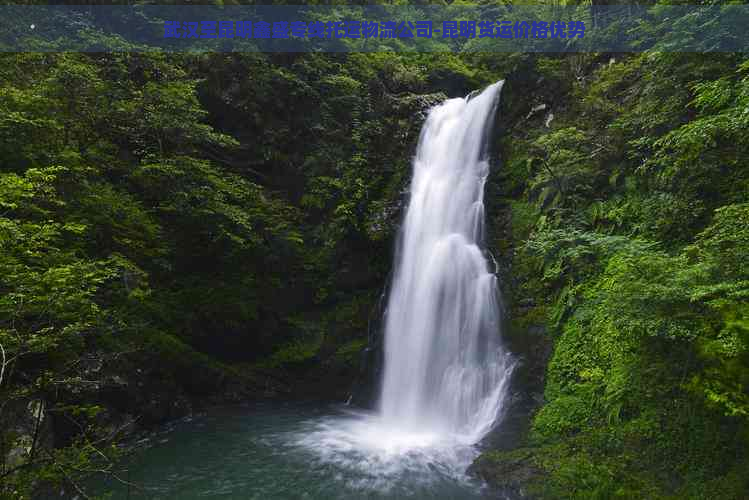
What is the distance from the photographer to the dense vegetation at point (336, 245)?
5.23 meters

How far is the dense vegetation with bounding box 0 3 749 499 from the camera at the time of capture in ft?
17.1

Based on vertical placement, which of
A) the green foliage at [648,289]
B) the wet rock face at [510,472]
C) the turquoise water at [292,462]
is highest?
the green foliage at [648,289]

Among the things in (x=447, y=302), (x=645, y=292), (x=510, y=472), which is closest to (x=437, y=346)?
(x=447, y=302)

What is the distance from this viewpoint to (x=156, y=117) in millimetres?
10367

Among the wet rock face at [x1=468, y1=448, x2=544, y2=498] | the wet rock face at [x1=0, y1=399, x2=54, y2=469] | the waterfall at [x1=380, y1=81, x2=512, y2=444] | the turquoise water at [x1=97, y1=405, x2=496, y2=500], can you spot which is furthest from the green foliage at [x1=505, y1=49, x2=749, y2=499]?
the wet rock face at [x1=0, y1=399, x2=54, y2=469]

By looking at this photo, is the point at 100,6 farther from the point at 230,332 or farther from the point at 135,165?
the point at 230,332

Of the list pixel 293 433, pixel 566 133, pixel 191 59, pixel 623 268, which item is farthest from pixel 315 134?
pixel 623 268

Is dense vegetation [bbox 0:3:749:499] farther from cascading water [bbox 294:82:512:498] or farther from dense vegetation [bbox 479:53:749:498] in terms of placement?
cascading water [bbox 294:82:512:498]

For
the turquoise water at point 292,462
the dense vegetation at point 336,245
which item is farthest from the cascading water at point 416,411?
the dense vegetation at point 336,245

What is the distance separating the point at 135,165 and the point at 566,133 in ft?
34.9

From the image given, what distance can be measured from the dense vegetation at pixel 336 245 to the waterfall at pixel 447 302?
66 cm

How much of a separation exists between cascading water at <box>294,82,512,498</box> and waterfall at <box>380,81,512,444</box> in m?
0.03

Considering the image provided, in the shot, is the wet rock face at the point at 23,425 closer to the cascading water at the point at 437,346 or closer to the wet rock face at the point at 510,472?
the cascading water at the point at 437,346

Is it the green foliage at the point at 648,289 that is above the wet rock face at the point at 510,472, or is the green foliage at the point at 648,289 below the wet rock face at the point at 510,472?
above
